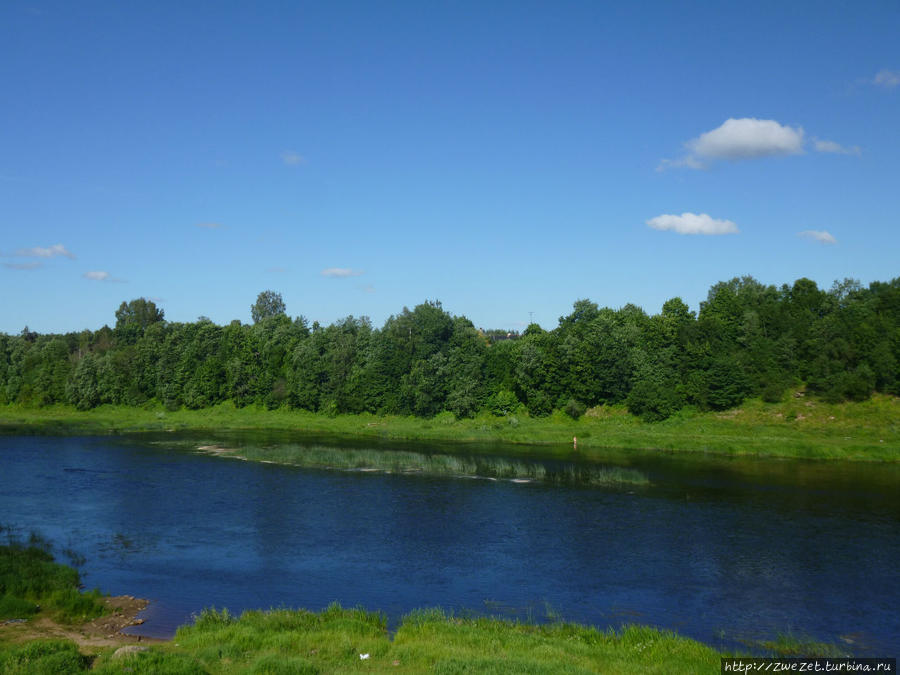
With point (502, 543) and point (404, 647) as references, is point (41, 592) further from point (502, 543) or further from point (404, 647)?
point (502, 543)

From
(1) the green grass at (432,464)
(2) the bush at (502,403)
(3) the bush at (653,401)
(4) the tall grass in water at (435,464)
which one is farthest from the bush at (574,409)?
(4) the tall grass in water at (435,464)

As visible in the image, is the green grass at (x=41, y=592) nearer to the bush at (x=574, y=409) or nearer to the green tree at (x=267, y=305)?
the bush at (x=574, y=409)

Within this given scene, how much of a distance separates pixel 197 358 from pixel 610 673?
113 m

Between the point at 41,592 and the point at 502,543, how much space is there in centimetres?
2087

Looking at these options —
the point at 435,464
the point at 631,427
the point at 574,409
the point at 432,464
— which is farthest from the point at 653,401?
the point at 432,464

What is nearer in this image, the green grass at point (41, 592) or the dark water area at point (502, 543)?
the green grass at point (41, 592)

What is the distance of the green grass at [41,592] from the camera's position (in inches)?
949

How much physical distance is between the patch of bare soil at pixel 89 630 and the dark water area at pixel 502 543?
0.94 metres

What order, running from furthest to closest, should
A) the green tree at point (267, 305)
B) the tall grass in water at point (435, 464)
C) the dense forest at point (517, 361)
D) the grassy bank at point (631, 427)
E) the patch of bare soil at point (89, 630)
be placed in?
1. the green tree at point (267, 305)
2. the dense forest at point (517, 361)
3. the grassy bank at point (631, 427)
4. the tall grass in water at point (435, 464)
5. the patch of bare soil at point (89, 630)

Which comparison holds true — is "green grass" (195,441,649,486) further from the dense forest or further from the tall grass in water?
the dense forest

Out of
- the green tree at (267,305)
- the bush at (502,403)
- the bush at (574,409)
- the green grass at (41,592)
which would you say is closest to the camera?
the green grass at (41,592)

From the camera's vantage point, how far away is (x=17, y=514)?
1615 inches

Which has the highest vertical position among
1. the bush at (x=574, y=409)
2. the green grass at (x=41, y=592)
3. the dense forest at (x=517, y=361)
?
the dense forest at (x=517, y=361)

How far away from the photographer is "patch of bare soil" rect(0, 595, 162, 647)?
21.5 metres
